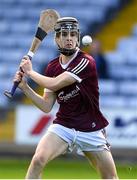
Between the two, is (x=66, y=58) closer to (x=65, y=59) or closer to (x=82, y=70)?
(x=65, y=59)

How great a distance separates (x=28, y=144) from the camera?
1528 centimetres

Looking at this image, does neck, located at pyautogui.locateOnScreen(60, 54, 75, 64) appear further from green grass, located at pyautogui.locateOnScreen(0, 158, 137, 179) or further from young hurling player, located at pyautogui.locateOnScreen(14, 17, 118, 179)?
green grass, located at pyautogui.locateOnScreen(0, 158, 137, 179)

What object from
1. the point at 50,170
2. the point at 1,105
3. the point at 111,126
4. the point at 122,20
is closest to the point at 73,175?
the point at 50,170

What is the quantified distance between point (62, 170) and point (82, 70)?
5211 mm

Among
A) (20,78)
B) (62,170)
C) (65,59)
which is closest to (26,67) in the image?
(20,78)

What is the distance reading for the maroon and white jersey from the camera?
27.5ft

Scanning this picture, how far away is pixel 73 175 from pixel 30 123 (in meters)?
2.94

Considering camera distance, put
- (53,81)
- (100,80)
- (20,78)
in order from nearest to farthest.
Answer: (53,81), (20,78), (100,80)

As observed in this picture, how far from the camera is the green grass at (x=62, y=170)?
12.4m

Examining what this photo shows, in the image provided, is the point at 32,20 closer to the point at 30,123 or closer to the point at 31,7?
the point at 31,7

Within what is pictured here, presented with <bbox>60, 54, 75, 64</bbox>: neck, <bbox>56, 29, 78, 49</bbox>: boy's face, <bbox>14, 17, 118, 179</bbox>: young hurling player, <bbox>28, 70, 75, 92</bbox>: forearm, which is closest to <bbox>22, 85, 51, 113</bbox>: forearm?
<bbox>14, 17, 118, 179</bbox>: young hurling player

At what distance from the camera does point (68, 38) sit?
8.41m

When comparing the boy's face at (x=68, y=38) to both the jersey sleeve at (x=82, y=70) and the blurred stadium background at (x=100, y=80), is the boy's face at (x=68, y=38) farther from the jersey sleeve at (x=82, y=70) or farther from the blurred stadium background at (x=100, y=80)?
the blurred stadium background at (x=100, y=80)

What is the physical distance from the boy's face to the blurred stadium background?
423cm
